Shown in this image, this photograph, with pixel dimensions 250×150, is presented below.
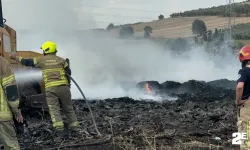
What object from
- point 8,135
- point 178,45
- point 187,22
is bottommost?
point 8,135

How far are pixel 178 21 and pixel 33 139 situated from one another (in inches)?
2121

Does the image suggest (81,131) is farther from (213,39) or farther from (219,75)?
(213,39)

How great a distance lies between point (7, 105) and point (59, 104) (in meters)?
3.15

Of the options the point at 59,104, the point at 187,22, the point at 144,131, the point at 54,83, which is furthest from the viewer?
the point at 187,22

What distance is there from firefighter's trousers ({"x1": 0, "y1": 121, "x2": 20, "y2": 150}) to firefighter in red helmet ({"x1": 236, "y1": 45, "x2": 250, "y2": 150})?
2986 mm

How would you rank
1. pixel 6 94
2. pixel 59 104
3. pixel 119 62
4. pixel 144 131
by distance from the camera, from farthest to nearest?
pixel 119 62, pixel 59 104, pixel 144 131, pixel 6 94

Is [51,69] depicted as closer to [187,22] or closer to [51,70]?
[51,70]

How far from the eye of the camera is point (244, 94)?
6328 mm

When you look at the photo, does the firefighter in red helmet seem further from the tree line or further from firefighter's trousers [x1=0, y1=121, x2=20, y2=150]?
the tree line

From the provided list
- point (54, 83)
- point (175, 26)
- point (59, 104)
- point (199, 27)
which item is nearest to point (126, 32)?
point (175, 26)

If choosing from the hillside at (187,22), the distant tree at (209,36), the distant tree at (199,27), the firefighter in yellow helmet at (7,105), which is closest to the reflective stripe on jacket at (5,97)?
the firefighter in yellow helmet at (7,105)

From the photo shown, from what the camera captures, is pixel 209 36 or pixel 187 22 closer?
pixel 209 36

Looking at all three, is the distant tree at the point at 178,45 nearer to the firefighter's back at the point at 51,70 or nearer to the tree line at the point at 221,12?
the tree line at the point at 221,12

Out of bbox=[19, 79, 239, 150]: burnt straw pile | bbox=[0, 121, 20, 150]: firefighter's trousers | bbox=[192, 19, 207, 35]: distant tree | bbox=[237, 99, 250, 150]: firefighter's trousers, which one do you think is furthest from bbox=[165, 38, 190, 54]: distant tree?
bbox=[0, 121, 20, 150]: firefighter's trousers
